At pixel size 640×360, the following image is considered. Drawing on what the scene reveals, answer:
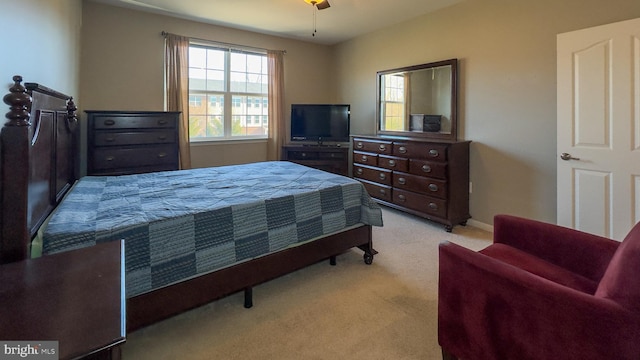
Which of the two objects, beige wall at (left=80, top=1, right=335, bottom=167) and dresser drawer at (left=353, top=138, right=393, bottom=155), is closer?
beige wall at (left=80, top=1, right=335, bottom=167)

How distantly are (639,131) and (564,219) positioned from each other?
2.91ft

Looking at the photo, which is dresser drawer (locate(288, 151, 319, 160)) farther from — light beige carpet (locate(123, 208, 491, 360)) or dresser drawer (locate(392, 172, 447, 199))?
light beige carpet (locate(123, 208, 491, 360))

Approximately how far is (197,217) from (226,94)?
138 inches

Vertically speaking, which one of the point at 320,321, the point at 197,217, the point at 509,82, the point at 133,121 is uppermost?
the point at 509,82

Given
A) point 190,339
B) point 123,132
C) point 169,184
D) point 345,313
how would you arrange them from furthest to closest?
point 123,132, point 169,184, point 345,313, point 190,339

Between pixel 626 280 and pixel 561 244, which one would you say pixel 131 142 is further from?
pixel 626 280

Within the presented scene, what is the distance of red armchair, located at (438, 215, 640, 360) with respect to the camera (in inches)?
40.5

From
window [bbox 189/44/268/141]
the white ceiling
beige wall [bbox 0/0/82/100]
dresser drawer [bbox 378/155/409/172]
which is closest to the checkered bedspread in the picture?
beige wall [bbox 0/0/82/100]

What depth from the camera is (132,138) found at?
3729mm

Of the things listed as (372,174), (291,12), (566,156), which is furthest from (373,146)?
(566,156)

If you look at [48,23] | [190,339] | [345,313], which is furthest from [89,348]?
[48,23]

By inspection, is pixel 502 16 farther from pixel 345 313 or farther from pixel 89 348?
pixel 89 348

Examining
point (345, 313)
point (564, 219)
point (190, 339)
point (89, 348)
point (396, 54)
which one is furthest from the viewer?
point (396, 54)

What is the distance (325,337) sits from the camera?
6.02 ft
